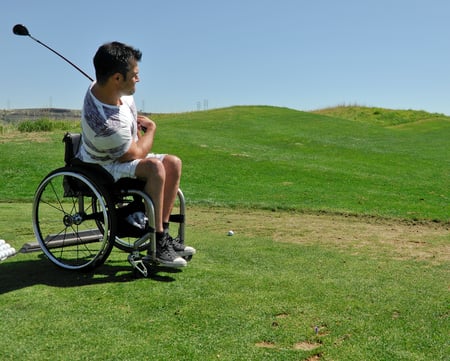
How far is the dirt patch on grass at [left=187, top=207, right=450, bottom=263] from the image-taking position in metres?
6.54

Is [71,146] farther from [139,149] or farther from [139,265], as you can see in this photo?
[139,265]

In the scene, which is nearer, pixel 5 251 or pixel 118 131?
pixel 118 131

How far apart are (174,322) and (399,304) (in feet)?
5.55

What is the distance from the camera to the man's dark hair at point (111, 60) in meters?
4.38

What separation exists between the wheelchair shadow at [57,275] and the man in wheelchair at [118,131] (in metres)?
0.31

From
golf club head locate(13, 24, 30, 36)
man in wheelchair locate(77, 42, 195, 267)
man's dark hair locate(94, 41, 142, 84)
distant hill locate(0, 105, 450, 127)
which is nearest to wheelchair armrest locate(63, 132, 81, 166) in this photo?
man in wheelchair locate(77, 42, 195, 267)

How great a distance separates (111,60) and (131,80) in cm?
22

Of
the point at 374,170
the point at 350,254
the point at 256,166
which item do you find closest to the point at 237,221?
the point at 350,254

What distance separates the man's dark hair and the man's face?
0.11ft

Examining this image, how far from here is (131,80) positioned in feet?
14.7

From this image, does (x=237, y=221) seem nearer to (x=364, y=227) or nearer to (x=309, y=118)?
(x=364, y=227)

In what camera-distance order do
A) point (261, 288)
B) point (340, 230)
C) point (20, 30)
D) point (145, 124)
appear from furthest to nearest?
point (340, 230) < point (20, 30) < point (145, 124) < point (261, 288)

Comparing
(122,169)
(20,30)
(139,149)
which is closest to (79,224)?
(122,169)

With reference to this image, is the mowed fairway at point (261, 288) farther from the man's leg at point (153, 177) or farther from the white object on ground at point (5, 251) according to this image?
the man's leg at point (153, 177)
